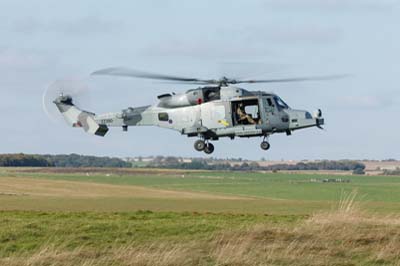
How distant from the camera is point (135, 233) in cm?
3250

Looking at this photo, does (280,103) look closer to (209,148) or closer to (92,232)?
(209,148)

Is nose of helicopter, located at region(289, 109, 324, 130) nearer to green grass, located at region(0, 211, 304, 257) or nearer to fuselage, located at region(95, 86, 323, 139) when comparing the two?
fuselage, located at region(95, 86, 323, 139)

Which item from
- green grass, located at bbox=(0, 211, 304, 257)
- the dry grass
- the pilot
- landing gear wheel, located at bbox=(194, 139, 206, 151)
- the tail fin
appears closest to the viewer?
the dry grass

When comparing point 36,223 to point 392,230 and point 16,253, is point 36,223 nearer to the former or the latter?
point 16,253

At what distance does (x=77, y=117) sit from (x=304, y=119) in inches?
412

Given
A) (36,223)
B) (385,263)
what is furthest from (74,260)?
(36,223)

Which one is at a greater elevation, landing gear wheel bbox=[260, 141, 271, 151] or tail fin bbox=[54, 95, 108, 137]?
tail fin bbox=[54, 95, 108, 137]

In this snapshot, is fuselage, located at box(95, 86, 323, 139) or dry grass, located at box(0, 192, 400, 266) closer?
dry grass, located at box(0, 192, 400, 266)

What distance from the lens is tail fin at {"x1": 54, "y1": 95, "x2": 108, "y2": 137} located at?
40.1 metres

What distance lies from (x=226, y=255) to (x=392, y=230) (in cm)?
906

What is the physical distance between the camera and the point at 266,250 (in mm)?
26719

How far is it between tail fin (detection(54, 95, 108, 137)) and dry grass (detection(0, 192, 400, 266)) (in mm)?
10273

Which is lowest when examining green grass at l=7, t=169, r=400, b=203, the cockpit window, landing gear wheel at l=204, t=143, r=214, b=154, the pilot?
green grass at l=7, t=169, r=400, b=203

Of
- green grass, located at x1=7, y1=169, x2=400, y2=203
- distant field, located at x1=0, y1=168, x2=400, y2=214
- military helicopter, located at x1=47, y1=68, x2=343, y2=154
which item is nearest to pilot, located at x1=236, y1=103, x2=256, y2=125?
military helicopter, located at x1=47, y1=68, x2=343, y2=154
